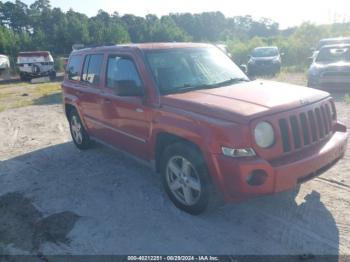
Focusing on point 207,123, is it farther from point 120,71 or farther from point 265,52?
point 265,52

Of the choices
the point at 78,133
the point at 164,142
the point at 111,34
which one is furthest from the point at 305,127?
the point at 111,34

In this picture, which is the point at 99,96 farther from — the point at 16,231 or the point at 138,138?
the point at 16,231

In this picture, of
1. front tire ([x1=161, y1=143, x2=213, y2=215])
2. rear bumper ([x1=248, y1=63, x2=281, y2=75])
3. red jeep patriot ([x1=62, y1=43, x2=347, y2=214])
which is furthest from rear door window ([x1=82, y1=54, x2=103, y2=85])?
rear bumper ([x1=248, y1=63, x2=281, y2=75])

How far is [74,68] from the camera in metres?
6.52

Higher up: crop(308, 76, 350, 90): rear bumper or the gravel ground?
crop(308, 76, 350, 90): rear bumper

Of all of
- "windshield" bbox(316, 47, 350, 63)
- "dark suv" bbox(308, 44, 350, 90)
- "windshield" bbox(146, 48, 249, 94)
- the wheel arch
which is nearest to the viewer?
the wheel arch

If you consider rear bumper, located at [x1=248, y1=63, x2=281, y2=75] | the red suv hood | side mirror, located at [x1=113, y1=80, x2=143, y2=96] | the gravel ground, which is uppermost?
side mirror, located at [x1=113, y1=80, x2=143, y2=96]

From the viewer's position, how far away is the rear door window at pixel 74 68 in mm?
6305

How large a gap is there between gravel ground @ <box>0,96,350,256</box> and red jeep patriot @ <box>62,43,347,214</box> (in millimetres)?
407

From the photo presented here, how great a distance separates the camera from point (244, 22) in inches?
4390

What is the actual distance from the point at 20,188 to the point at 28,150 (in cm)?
208

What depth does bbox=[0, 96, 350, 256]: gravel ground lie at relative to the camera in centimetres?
345

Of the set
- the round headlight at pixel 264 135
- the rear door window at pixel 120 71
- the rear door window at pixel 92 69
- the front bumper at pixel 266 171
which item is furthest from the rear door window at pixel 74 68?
the round headlight at pixel 264 135

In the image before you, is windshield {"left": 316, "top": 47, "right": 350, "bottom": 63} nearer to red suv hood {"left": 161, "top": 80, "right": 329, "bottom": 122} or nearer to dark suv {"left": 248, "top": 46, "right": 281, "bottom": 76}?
dark suv {"left": 248, "top": 46, "right": 281, "bottom": 76}
